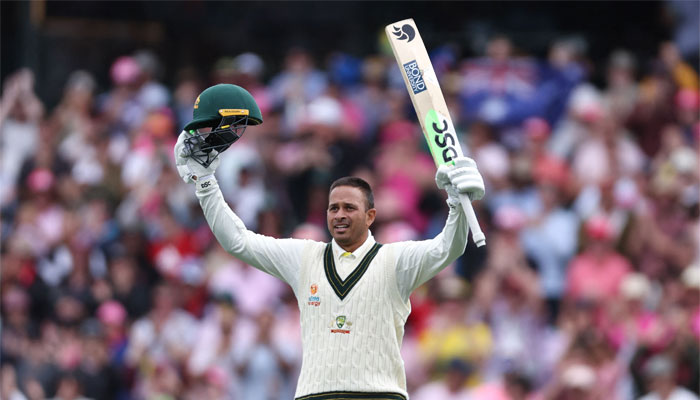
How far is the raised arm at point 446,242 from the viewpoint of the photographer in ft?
24.2

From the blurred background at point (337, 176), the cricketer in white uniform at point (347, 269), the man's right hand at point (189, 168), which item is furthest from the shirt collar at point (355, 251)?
the blurred background at point (337, 176)

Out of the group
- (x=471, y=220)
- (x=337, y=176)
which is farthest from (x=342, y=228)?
(x=337, y=176)

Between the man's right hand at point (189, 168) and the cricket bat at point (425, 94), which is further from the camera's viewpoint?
the man's right hand at point (189, 168)

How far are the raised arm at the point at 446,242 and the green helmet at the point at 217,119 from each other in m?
1.28

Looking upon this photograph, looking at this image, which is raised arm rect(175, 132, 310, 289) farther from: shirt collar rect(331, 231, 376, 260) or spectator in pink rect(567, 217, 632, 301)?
spectator in pink rect(567, 217, 632, 301)

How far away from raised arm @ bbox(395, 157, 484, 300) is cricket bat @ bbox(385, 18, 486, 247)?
0.25 m

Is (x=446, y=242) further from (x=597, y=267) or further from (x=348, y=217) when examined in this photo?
(x=597, y=267)

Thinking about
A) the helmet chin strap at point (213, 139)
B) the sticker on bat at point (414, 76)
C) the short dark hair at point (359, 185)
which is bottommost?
the short dark hair at point (359, 185)

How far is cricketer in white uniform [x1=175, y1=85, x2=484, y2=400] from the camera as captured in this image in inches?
298

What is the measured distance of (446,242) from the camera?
299 inches

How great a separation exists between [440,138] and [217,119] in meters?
1.42

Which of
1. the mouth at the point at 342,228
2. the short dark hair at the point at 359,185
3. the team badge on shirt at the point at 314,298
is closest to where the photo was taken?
the team badge on shirt at the point at 314,298

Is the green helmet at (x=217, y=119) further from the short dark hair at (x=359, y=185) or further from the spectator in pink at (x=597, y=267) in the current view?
the spectator in pink at (x=597, y=267)

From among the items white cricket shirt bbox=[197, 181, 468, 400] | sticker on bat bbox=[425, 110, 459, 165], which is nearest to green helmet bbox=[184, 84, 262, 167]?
white cricket shirt bbox=[197, 181, 468, 400]
